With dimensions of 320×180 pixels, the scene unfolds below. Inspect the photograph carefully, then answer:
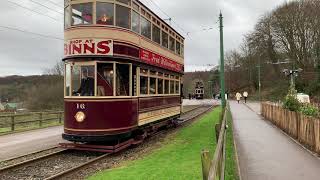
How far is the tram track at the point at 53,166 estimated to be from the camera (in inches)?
402

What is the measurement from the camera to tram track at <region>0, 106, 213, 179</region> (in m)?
10.2

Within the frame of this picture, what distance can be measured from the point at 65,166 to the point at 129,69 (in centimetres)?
392

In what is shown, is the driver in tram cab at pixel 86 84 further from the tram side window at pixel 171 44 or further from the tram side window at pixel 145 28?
the tram side window at pixel 171 44

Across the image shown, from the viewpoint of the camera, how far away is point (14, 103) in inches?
2552

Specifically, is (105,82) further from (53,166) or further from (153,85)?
(153,85)

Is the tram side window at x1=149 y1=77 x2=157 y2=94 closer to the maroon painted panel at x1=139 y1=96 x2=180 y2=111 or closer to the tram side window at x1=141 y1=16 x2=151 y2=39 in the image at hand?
the maroon painted panel at x1=139 y1=96 x2=180 y2=111

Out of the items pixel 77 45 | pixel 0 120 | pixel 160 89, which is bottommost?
pixel 0 120

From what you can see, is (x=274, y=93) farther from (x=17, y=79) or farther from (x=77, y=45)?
(x=77, y=45)

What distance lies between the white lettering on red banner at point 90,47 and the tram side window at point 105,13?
63 centimetres

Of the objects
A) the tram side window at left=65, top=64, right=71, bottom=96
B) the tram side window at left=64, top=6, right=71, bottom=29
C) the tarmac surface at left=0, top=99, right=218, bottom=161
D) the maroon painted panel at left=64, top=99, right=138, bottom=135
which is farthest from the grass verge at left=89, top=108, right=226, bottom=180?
the tram side window at left=64, top=6, right=71, bottom=29

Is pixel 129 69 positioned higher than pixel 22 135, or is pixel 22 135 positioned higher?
pixel 129 69

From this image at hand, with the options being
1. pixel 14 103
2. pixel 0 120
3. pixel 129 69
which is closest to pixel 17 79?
pixel 14 103

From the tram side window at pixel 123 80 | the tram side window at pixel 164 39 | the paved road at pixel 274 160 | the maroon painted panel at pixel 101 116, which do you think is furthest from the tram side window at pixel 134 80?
the tram side window at pixel 164 39

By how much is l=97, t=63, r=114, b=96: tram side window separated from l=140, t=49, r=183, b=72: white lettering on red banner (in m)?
1.98
